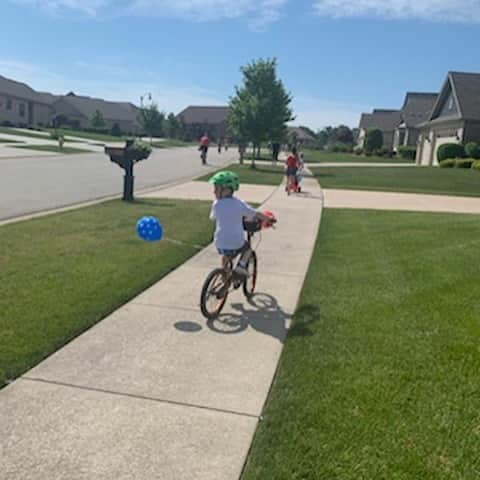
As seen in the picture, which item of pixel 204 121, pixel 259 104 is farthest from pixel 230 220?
pixel 204 121

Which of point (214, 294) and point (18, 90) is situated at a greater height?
point (18, 90)

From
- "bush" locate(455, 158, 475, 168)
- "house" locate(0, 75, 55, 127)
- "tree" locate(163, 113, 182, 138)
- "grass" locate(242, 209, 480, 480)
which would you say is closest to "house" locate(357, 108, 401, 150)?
"tree" locate(163, 113, 182, 138)

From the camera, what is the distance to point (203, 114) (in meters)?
120

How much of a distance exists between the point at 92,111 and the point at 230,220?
104 metres

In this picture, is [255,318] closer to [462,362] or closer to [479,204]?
[462,362]

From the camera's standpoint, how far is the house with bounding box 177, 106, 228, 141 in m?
116

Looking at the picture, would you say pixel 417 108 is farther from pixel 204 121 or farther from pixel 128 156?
pixel 128 156

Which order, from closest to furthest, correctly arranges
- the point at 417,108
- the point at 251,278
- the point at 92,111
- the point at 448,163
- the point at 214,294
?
the point at 214,294 → the point at 251,278 → the point at 448,163 → the point at 417,108 → the point at 92,111

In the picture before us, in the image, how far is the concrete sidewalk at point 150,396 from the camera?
118 inches

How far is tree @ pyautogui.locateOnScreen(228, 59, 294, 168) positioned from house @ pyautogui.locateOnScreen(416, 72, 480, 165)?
1505 cm

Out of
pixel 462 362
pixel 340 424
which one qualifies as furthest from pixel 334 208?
pixel 340 424

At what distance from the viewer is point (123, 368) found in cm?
416

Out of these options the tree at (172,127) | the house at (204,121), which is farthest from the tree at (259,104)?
the house at (204,121)

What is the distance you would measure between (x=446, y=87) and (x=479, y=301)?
44642 millimetres
